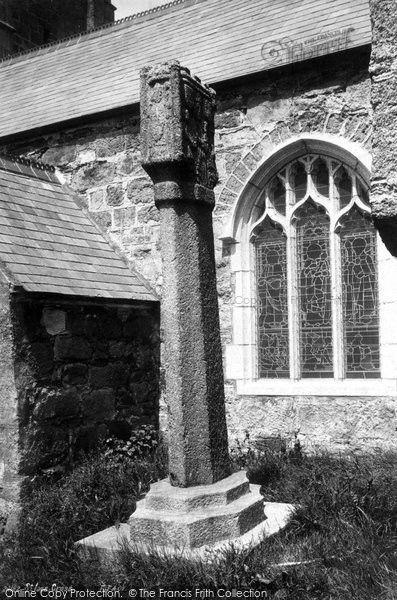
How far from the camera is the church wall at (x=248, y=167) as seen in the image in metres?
6.77

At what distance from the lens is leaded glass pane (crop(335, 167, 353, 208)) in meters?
7.07

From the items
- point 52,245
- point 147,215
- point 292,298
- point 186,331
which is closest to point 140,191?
point 147,215

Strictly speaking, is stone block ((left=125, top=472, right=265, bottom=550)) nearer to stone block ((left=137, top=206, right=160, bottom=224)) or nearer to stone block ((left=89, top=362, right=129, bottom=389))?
stone block ((left=89, top=362, right=129, bottom=389))

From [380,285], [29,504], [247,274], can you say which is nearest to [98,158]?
[247,274]

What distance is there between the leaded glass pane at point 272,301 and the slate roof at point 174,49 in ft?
6.32

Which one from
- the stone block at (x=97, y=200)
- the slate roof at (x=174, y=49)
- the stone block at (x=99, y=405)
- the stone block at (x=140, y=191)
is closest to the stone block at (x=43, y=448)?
the stone block at (x=99, y=405)

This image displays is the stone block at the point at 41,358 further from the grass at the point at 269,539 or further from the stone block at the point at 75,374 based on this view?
the grass at the point at 269,539

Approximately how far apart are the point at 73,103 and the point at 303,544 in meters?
7.27

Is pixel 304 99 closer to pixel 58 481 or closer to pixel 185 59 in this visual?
pixel 185 59

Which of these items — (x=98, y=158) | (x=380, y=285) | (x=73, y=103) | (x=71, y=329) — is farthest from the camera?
(x=73, y=103)

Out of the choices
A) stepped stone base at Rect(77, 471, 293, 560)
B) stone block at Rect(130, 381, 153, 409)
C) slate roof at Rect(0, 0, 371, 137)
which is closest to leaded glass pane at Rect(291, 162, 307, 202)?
slate roof at Rect(0, 0, 371, 137)

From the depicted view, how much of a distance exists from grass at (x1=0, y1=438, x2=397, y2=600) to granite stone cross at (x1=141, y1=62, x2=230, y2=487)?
2.05 feet

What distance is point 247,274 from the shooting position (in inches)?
296

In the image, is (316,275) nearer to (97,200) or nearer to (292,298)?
(292,298)
